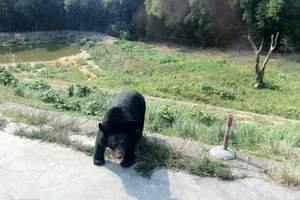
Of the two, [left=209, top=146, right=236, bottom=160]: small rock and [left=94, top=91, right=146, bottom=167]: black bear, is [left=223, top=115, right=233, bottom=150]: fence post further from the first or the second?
[left=94, top=91, right=146, bottom=167]: black bear

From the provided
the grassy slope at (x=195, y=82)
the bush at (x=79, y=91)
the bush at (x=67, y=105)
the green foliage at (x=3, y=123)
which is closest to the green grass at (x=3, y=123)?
the green foliage at (x=3, y=123)

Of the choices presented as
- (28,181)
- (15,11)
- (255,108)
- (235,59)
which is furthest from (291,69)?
(15,11)

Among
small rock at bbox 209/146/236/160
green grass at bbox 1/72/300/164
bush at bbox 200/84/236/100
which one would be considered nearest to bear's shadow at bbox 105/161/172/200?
small rock at bbox 209/146/236/160

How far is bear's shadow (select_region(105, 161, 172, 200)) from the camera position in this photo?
14.5ft

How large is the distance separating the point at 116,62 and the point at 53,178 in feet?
60.9

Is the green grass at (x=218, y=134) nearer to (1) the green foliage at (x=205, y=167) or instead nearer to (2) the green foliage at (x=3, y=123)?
(2) the green foliage at (x=3, y=123)

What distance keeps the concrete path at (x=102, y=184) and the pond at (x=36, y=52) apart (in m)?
22.4

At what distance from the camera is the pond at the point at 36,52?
26766 mm

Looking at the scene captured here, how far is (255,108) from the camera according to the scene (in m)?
13.5

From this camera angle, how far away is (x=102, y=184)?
15.2 ft

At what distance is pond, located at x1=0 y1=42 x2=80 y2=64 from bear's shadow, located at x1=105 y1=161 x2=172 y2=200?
2276 centimetres

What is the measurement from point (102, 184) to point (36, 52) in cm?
2550

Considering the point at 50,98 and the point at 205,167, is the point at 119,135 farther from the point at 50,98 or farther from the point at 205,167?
the point at 50,98

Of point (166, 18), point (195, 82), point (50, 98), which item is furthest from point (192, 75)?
point (50, 98)
